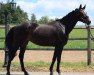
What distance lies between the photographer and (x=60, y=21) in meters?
11.6

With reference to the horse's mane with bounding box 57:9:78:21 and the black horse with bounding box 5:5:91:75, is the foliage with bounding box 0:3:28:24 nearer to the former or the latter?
the black horse with bounding box 5:5:91:75

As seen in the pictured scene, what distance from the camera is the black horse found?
11.2 m

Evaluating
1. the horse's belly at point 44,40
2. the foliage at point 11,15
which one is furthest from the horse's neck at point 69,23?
the foliage at point 11,15

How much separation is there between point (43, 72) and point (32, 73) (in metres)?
0.45

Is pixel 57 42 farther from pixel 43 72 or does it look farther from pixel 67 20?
pixel 43 72

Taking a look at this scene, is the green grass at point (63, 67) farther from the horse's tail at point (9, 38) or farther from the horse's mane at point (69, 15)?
the horse's mane at point (69, 15)

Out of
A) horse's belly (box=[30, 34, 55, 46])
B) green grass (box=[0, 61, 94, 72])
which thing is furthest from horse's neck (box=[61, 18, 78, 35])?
green grass (box=[0, 61, 94, 72])

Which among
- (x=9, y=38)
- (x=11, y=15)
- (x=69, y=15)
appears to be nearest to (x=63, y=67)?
(x=69, y=15)

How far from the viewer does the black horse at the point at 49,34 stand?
11.2 metres

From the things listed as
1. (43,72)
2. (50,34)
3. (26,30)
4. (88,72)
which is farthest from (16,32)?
(88,72)

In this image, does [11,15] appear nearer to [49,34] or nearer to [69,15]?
[69,15]

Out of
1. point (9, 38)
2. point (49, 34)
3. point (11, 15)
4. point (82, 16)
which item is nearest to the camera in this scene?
point (49, 34)

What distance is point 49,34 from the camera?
37.0 feet

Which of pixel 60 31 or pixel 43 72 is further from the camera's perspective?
pixel 43 72
